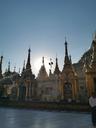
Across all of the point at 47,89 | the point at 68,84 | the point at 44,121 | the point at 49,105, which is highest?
the point at 68,84

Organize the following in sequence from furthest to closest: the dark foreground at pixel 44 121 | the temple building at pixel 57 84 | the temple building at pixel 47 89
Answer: the temple building at pixel 47 89
the temple building at pixel 57 84
the dark foreground at pixel 44 121

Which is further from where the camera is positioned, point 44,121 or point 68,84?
point 68,84

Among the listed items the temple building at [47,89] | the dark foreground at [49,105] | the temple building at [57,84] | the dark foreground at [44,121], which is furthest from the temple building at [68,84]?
the dark foreground at [44,121]

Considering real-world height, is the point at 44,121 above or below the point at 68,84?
below

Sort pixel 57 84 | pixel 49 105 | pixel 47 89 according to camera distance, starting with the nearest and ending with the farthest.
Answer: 1. pixel 49 105
2. pixel 57 84
3. pixel 47 89

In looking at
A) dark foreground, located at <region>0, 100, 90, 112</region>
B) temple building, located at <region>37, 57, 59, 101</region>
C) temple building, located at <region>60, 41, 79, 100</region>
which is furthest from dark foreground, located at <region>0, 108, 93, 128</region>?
temple building, located at <region>37, 57, 59, 101</region>

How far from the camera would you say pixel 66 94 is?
3462 centimetres

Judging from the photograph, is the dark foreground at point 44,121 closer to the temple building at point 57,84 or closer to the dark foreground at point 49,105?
the dark foreground at point 49,105

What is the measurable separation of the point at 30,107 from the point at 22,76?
1460 centimetres

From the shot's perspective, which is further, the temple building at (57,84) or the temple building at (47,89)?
the temple building at (47,89)

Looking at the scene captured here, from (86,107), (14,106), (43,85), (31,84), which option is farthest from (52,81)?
(86,107)

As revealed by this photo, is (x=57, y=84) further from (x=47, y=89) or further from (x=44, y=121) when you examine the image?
(x=44, y=121)

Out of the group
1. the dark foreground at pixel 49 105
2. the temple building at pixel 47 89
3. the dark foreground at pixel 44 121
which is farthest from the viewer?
the temple building at pixel 47 89

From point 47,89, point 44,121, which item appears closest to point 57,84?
point 47,89
